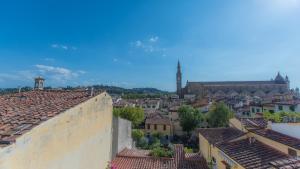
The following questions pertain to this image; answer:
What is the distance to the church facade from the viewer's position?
351 feet

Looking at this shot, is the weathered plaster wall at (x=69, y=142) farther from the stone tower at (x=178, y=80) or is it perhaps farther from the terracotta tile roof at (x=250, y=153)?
the stone tower at (x=178, y=80)

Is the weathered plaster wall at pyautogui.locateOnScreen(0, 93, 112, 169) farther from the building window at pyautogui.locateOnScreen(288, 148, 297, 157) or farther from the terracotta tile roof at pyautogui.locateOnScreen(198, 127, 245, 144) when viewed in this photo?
the building window at pyautogui.locateOnScreen(288, 148, 297, 157)

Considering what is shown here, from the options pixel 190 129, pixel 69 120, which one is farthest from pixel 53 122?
pixel 190 129

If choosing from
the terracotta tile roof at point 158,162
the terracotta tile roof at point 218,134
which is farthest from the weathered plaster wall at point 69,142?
the terracotta tile roof at point 218,134

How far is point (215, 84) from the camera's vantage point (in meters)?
118

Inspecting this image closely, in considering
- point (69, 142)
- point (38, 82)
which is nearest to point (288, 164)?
point (69, 142)

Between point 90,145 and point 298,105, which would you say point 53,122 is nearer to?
point 90,145

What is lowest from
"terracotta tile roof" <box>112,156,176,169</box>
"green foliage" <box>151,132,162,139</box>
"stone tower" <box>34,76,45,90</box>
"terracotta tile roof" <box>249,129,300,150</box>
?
"green foliage" <box>151,132,162,139</box>

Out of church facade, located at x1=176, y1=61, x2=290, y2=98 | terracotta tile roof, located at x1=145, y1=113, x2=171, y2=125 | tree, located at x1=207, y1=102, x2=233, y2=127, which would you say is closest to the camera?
tree, located at x1=207, y1=102, x2=233, y2=127

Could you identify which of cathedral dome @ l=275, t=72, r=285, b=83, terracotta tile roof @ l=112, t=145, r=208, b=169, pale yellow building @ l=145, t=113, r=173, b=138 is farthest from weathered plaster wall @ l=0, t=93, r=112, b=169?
cathedral dome @ l=275, t=72, r=285, b=83

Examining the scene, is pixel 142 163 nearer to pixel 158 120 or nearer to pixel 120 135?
pixel 120 135

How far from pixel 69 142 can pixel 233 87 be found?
113369mm

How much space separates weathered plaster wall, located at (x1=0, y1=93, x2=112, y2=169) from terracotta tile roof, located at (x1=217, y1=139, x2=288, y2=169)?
21.2ft

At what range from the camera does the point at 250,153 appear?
10.6 meters
